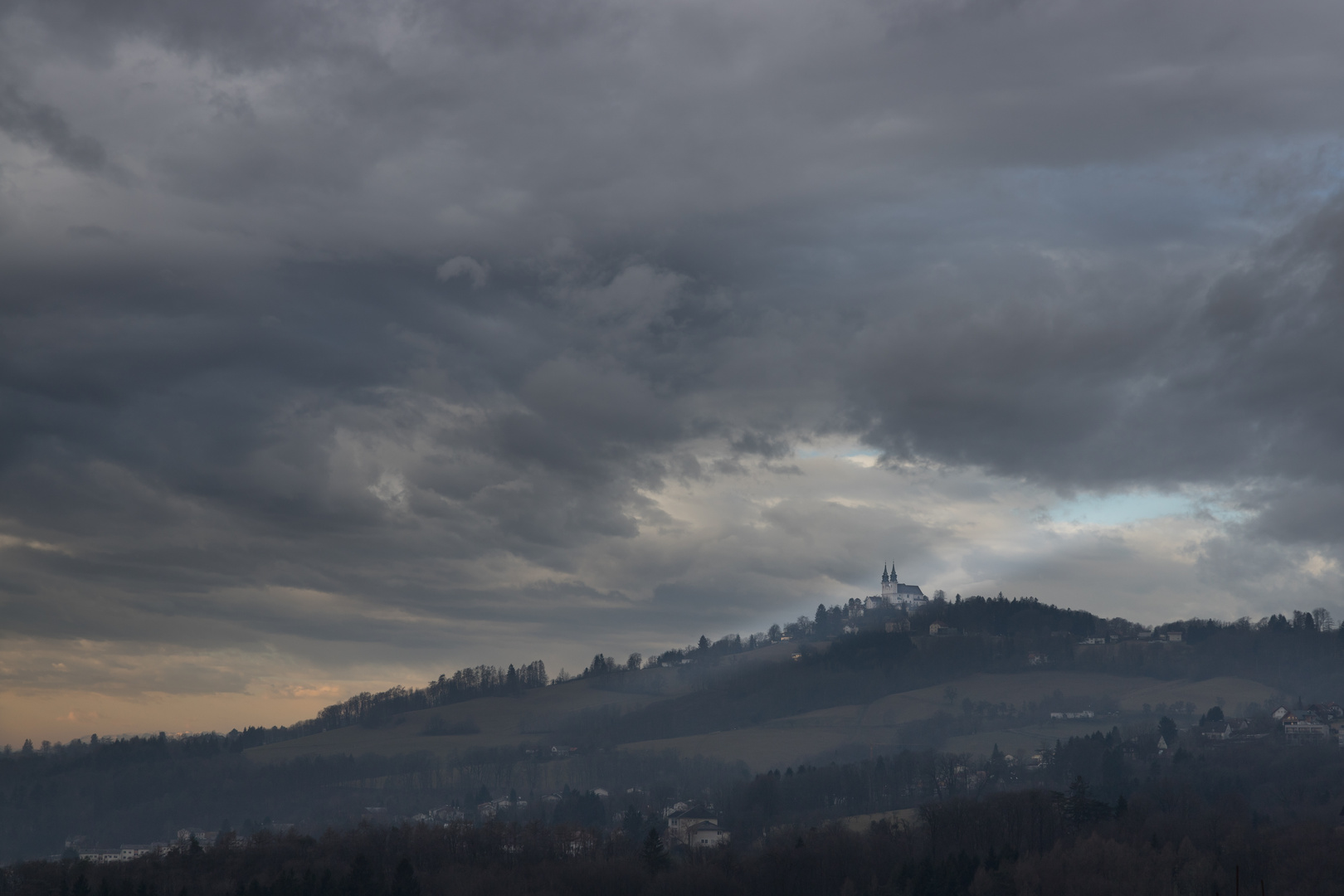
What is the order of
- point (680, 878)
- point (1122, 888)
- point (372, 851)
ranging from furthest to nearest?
point (372, 851) < point (680, 878) < point (1122, 888)

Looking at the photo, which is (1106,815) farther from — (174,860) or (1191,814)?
(174,860)

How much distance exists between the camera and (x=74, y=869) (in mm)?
163500

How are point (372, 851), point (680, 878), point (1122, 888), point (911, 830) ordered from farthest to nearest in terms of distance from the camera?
point (911, 830)
point (372, 851)
point (680, 878)
point (1122, 888)

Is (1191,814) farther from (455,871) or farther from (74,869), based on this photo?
(74,869)

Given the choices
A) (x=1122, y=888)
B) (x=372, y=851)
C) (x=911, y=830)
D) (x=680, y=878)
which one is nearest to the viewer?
(x=1122, y=888)

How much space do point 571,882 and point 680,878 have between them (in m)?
13.8

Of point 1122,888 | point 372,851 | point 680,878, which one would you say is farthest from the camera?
point 372,851

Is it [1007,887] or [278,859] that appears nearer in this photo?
[1007,887]

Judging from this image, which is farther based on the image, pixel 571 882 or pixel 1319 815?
pixel 1319 815

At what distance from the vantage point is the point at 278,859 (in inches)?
6614

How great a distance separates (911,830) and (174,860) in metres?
105

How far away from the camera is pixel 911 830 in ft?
642

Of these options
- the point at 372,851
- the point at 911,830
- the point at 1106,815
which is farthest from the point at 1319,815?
the point at 372,851

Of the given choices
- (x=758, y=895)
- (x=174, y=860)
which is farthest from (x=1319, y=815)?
(x=174, y=860)
